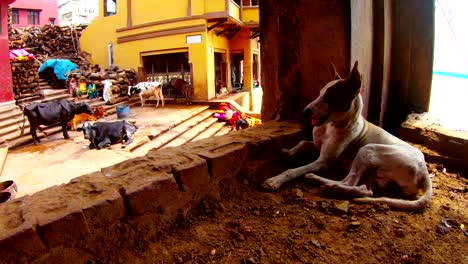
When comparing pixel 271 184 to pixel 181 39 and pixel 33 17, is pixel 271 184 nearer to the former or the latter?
pixel 181 39

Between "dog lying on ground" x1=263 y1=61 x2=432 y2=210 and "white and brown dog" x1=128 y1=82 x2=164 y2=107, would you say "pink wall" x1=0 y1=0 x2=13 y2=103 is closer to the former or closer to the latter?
"white and brown dog" x1=128 y1=82 x2=164 y2=107

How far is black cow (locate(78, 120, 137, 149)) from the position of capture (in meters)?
8.59

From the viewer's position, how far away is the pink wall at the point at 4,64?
10.1 m

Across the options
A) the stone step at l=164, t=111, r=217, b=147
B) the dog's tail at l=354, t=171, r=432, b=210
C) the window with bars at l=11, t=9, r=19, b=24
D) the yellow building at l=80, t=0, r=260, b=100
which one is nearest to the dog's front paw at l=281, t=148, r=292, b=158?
the dog's tail at l=354, t=171, r=432, b=210

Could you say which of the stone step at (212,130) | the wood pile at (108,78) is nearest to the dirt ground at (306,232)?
the stone step at (212,130)

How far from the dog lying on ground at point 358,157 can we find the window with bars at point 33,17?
28.8 metres

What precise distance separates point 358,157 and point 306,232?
2.68 ft

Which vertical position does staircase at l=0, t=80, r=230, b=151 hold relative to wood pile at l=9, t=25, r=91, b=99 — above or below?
below

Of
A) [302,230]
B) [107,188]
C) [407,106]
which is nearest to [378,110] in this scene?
[407,106]

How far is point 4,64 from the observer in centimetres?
1021

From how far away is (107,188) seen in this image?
1.75m

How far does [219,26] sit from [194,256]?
14.6 m

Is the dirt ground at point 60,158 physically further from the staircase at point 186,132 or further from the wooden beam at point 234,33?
the wooden beam at point 234,33

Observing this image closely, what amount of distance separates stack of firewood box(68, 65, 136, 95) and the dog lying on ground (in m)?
13.7
